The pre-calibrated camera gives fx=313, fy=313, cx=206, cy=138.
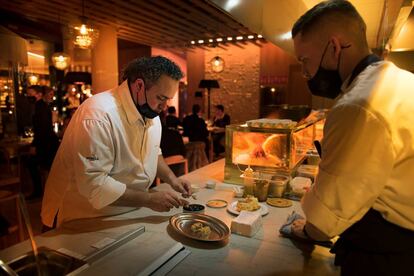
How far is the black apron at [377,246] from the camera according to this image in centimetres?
97

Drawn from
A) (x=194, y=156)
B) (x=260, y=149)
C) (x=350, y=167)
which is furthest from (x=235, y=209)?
(x=194, y=156)

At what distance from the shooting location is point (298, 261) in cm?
132

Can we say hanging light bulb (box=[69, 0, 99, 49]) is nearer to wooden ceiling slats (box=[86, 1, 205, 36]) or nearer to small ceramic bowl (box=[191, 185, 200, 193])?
wooden ceiling slats (box=[86, 1, 205, 36])

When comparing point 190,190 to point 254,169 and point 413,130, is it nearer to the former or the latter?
point 254,169

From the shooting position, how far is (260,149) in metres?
2.41

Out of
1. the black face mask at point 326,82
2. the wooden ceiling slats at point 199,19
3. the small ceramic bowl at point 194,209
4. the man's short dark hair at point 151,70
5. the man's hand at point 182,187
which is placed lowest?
the small ceramic bowl at point 194,209

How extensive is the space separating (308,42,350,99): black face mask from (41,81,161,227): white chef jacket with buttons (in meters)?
1.04

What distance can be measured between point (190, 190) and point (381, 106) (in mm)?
1455

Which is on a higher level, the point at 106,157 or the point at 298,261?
the point at 106,157

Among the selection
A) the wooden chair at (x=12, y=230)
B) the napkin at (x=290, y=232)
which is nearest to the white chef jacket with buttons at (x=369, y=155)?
the napkin at (x=290, y=232)

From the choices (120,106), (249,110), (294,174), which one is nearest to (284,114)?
(294,174)

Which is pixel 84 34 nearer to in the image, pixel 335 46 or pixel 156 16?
pixel 156 16

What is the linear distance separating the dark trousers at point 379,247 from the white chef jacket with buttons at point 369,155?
4cm

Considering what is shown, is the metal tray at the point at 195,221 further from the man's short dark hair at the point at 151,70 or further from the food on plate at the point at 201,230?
the man's short dark hair at the point at 151,70
